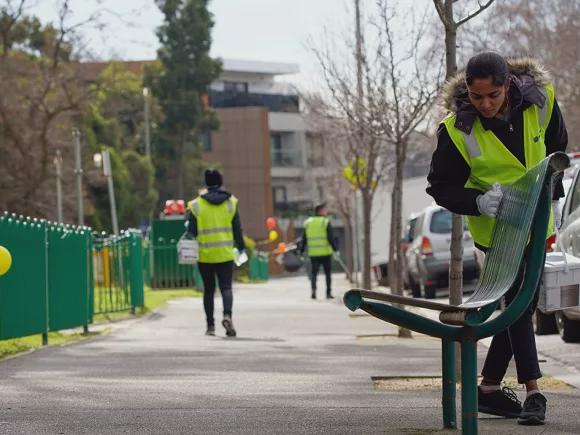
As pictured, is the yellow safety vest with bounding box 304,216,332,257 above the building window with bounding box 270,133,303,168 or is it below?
below

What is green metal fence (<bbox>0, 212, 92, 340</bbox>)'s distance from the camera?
39.9 ft

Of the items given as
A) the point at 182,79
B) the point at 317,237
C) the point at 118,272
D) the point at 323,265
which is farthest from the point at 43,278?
the point at 182,79

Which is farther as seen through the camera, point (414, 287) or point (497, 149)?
point (414, 287)

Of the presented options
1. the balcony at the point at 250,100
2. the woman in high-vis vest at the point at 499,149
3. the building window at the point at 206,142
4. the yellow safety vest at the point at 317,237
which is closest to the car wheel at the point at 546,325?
the woman in high-vis vest at the point at 499,149

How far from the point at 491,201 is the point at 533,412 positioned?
0.98 meters

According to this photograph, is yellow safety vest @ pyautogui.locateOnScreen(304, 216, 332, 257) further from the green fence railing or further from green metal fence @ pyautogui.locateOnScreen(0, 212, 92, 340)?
green metal fence @ pyautogui.locateOnScreen(0, 212, 92, 340)

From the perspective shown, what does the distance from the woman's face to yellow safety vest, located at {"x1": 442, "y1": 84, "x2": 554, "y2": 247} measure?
0.59ft

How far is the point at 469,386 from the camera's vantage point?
18.3ft

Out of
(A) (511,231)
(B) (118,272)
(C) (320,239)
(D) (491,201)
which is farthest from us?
(C) (320,239)

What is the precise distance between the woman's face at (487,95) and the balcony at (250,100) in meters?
87.9

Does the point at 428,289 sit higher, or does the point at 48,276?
the point at 48,276

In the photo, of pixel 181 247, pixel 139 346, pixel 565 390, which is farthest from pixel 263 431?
pixel 181 247

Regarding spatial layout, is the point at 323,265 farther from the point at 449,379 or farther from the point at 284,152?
the point at 284,152

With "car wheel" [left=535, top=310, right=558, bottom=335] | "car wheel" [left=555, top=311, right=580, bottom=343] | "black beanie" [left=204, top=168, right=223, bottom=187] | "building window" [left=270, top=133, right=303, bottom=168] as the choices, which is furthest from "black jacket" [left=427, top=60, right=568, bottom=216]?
"building window" [left=270, top=133, right=303, bottom=168]
